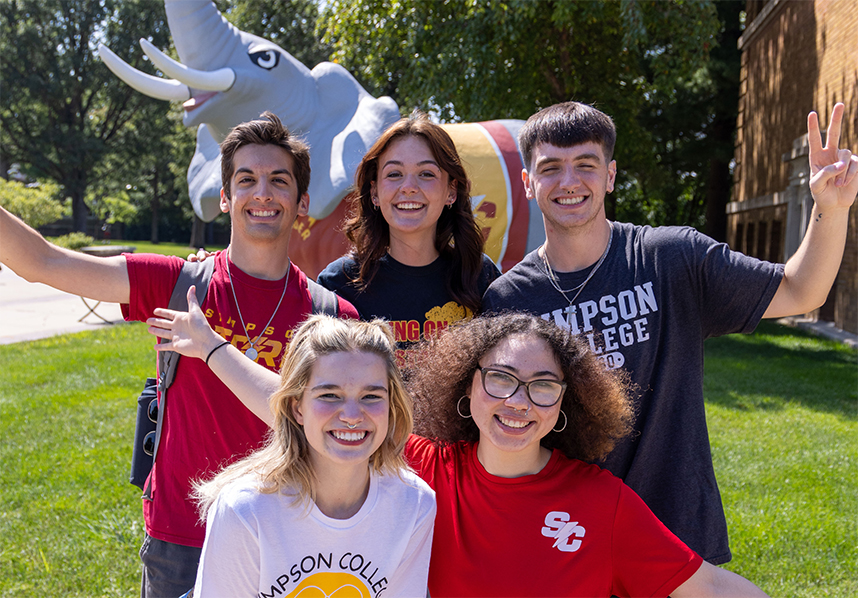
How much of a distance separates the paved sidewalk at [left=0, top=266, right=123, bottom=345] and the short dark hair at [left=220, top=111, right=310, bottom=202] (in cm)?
731

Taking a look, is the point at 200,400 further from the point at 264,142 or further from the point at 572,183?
the point at 572,183

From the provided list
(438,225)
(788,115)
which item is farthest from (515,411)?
(788,115)

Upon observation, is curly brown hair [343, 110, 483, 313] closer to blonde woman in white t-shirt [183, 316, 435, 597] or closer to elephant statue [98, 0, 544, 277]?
blonde woman in white t-shirt [183, 316, 435, 597]

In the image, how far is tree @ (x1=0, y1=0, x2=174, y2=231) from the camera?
28.3 metres

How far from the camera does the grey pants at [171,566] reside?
6.23 ft

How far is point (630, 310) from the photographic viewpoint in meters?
1.95

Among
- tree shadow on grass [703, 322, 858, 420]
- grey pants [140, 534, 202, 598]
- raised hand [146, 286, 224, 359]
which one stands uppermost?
raised hand [146, 286, 224, 359]

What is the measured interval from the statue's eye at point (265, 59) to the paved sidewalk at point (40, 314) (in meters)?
4.64

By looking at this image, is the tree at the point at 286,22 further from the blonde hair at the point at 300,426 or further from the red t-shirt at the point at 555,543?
the red t-shirt at the point at 555,543

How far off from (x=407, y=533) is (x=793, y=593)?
8.60 feet

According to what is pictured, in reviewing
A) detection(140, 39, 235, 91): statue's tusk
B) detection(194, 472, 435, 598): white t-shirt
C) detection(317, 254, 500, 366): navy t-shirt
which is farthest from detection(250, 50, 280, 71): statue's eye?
detection(194, 472, 435, 598): white t-shirt

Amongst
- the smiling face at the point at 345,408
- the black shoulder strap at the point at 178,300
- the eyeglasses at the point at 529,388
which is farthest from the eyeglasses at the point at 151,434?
the eyeglasses at the point at 529,388

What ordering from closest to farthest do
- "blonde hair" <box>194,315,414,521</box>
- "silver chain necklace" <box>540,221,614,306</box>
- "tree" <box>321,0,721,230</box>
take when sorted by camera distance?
"blonde hair" <box>194,315,414,521</box>
"silver chain necklace" <box>540,221,614,306</box>
"tree" <box>321,0,721,230</box>

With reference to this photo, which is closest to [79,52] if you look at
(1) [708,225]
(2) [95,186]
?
(2) [95,186]
